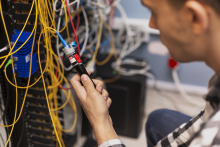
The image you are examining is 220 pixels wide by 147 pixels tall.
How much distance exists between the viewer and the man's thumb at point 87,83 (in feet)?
2.04

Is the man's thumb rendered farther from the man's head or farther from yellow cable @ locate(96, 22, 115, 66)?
yellow cable @ locate(96, 22, 115, 66)

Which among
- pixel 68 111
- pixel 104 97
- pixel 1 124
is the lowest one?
pixel 68 111

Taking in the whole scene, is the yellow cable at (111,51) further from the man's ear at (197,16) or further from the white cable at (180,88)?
the man's ear at (197,16)

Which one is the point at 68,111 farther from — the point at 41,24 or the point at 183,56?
the point at 183,56

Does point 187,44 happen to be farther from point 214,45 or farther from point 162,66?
point 162,66

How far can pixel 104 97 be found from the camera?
65 centimetres

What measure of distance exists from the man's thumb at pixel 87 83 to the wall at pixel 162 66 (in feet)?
3.72

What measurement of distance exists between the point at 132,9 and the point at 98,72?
61 cm

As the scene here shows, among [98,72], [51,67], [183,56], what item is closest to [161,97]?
[98,72]

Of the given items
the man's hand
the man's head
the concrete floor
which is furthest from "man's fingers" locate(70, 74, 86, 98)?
Answer: the concrete floor

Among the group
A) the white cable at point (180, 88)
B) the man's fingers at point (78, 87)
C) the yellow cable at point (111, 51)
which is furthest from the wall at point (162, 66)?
the man's fingers at point (78, 87)

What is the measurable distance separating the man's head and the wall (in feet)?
3.81

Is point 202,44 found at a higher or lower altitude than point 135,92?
higher

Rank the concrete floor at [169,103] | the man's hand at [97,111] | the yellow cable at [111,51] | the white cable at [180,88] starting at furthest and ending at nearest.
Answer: the white cable at [180,88], the concrete floor at [169,103], the yellow cable at [111,51], the man's hand at [97,111]
